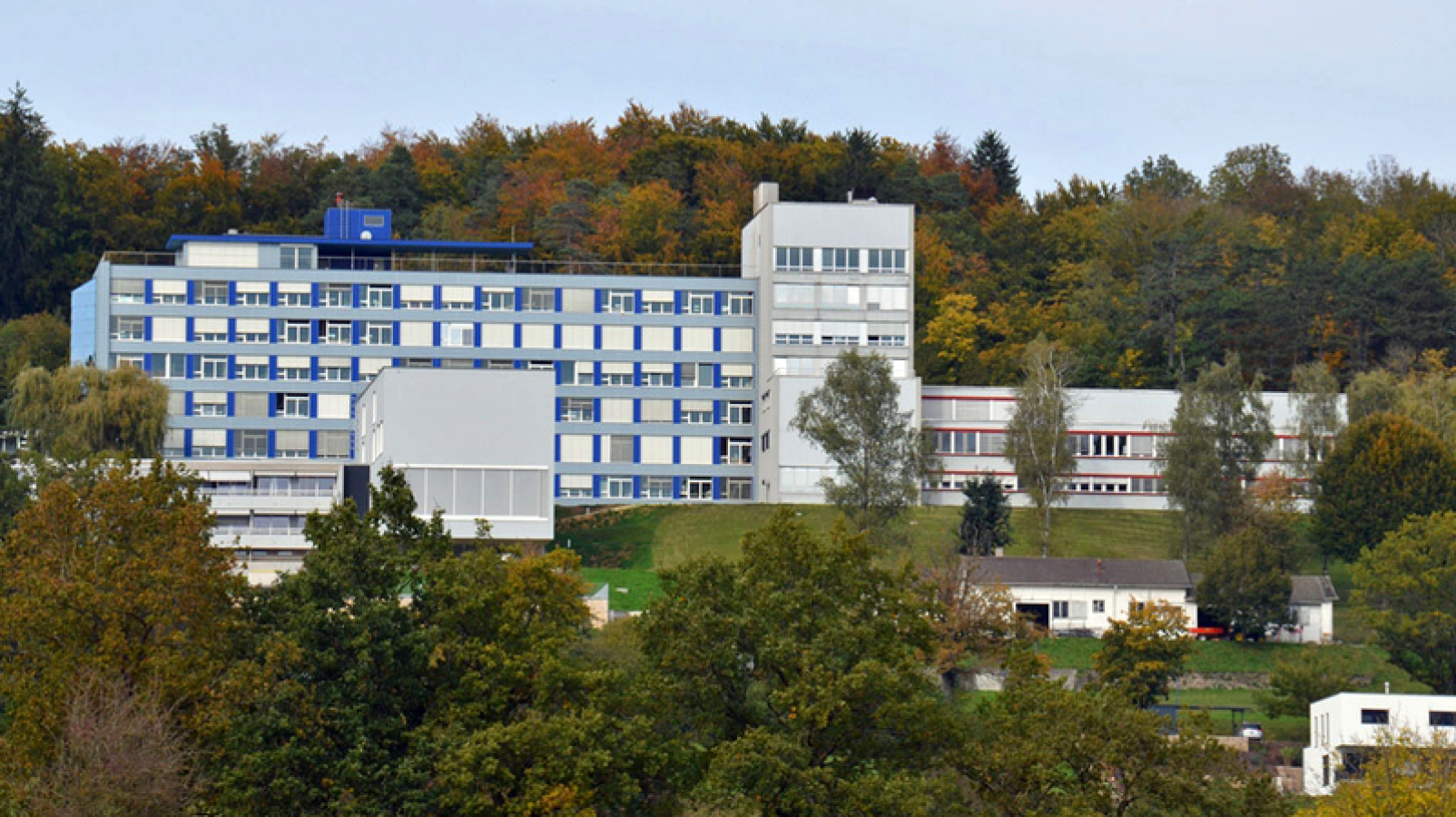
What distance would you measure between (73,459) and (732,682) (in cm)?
4346

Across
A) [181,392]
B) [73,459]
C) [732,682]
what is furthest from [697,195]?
[732,682]

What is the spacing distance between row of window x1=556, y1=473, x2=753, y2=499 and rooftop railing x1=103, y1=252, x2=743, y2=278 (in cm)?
1209

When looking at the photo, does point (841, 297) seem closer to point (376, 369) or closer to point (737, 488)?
point (737, 488)

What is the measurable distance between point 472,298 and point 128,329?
18.5 meters

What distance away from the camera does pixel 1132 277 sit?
463ft

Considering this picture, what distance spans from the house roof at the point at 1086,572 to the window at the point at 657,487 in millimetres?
26427

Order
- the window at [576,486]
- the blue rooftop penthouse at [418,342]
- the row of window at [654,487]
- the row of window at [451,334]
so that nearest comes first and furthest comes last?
the window at [576,486] < the row of window at [654,487] < the blue rooftop penthouse at [418,342] < the row of window at [451,334]

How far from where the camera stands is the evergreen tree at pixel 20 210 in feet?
436

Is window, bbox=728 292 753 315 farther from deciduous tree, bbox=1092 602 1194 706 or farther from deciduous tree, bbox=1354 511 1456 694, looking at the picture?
deciduous tree, bbox=1092 602 1194 706

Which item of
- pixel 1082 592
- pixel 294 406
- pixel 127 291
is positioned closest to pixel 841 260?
pixel 1082 592

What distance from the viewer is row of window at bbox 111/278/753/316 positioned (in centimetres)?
12369

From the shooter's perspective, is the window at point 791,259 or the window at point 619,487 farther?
the window at point 619,487

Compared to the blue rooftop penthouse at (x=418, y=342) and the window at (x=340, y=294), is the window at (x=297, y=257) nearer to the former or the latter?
the blue rooftop penthouse at (x=418, y=342)

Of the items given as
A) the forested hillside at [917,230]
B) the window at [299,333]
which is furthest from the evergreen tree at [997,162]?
the window at [299,333]
